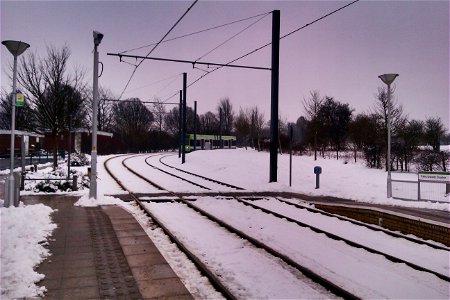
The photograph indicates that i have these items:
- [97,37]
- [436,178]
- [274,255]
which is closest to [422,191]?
[436,178]

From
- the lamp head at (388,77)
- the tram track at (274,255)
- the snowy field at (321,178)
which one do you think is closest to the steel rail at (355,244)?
the tram track at (274,255)

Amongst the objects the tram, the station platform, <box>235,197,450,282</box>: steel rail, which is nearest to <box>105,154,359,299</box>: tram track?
the station platform

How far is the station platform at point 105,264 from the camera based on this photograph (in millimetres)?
5605

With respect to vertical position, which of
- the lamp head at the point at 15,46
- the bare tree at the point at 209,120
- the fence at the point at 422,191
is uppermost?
the bare tree at the point at 209,120

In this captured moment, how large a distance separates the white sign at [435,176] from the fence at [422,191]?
15 centimetres

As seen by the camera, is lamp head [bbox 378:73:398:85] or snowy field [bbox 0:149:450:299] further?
lamp head [bbox 378:73:398:85]

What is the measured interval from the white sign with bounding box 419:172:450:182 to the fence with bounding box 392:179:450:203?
152 millimetres

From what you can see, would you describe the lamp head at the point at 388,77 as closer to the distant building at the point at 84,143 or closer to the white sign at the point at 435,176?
the white sign at the point at 435,176

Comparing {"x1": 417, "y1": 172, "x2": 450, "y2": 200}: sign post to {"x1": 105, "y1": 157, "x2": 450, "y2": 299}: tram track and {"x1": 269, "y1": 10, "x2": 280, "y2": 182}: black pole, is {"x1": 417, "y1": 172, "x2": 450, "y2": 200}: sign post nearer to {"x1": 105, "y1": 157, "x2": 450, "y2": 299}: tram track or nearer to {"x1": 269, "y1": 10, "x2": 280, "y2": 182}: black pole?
{"x1": 269, "y1": 10, "x2": 280, "y2": 182}: black pole

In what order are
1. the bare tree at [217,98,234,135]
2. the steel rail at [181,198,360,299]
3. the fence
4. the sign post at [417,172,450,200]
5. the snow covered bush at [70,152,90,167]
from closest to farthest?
the steel rail at [181,198,360,299] < the sign post at [417,172,450,200] < the fence < the snow covered bush at [70,152,90,167] < the bare tree at [217,98,234,135]

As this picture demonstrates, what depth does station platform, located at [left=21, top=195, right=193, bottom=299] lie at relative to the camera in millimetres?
5605

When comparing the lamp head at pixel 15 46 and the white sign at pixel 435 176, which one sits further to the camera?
the white sign at pixel 435 176

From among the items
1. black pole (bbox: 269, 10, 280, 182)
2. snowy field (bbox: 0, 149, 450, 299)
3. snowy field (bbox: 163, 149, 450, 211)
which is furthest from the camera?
black pole (bbox: 269, 10, 280, 182)

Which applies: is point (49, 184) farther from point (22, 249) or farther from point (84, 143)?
point (84, 143)
